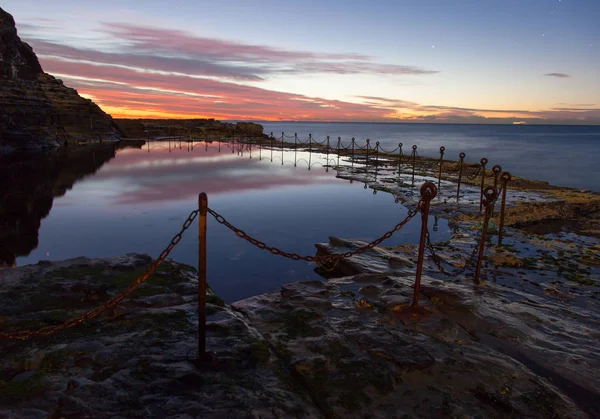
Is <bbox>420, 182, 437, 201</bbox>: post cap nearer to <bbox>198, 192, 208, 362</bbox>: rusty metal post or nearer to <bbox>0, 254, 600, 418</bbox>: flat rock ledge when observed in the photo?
<bbox>0, 254, 600, 418</bbox>: flat rock ledge

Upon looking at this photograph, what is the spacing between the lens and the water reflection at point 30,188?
399 inches

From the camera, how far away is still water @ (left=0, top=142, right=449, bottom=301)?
368 inches

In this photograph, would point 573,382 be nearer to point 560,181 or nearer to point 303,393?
point 303,393

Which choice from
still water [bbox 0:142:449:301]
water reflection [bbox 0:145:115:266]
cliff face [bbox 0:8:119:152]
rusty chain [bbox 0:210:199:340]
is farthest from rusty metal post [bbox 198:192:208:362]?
cliff face [bbox 0:8:119:152]

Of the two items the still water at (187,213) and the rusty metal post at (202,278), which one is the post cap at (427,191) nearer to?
the rusty metal post at (202,278)

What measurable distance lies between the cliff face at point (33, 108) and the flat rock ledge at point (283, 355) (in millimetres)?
34342

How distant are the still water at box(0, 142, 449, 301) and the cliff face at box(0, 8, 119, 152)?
9838 millimetres

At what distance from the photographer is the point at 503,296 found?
695cm

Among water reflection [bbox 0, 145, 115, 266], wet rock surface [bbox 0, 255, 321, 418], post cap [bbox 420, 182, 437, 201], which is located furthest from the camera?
water reflection [bbox 0, 145, 115, 266]

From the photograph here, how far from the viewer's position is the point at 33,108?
36094 millimetres

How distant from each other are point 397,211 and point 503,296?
28.2ft

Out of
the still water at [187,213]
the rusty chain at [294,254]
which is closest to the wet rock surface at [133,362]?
the rusty chain at [294,254]

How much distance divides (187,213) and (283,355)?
1069cm

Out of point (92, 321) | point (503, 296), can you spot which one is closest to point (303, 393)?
point (92, 321)
